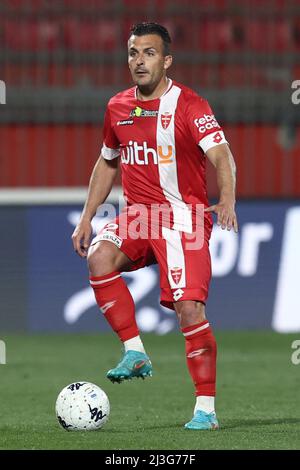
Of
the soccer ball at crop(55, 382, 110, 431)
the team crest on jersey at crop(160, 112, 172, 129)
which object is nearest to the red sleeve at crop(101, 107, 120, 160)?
the team crest on jersey at crop(160, 112, 172, 129)

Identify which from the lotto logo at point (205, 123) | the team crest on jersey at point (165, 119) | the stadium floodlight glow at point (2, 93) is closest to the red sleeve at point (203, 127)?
the lotto logo at point (205, 123)

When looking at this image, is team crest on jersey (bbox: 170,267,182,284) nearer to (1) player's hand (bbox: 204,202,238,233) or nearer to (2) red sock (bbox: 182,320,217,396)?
(2) red sock (bbox: 182,320,217,396)

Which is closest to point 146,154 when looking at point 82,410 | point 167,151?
point 167,151

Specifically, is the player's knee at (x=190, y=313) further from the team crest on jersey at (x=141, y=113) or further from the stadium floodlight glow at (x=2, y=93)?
the stadium floodlight glow at (x=2, y=93)

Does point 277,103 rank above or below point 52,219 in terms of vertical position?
above

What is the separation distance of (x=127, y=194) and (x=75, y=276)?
4.85 meters

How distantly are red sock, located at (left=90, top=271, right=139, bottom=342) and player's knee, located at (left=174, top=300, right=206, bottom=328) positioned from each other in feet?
1.03

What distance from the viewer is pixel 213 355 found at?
575 cm

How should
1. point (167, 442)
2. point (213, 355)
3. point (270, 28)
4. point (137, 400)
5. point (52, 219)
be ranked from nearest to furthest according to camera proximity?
point (167, 442) → point (213, 355) → point (137, 400) → point (52, 219) → point (270, 28)

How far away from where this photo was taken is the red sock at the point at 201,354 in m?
5.70

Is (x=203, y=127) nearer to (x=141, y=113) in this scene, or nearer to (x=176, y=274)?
(x=141, y=113)

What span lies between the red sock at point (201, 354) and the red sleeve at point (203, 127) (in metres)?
0.84

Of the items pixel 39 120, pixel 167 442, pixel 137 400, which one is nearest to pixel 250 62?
pixel 39 120

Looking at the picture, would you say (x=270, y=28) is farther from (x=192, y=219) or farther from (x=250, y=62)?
(x=192, y=219)
